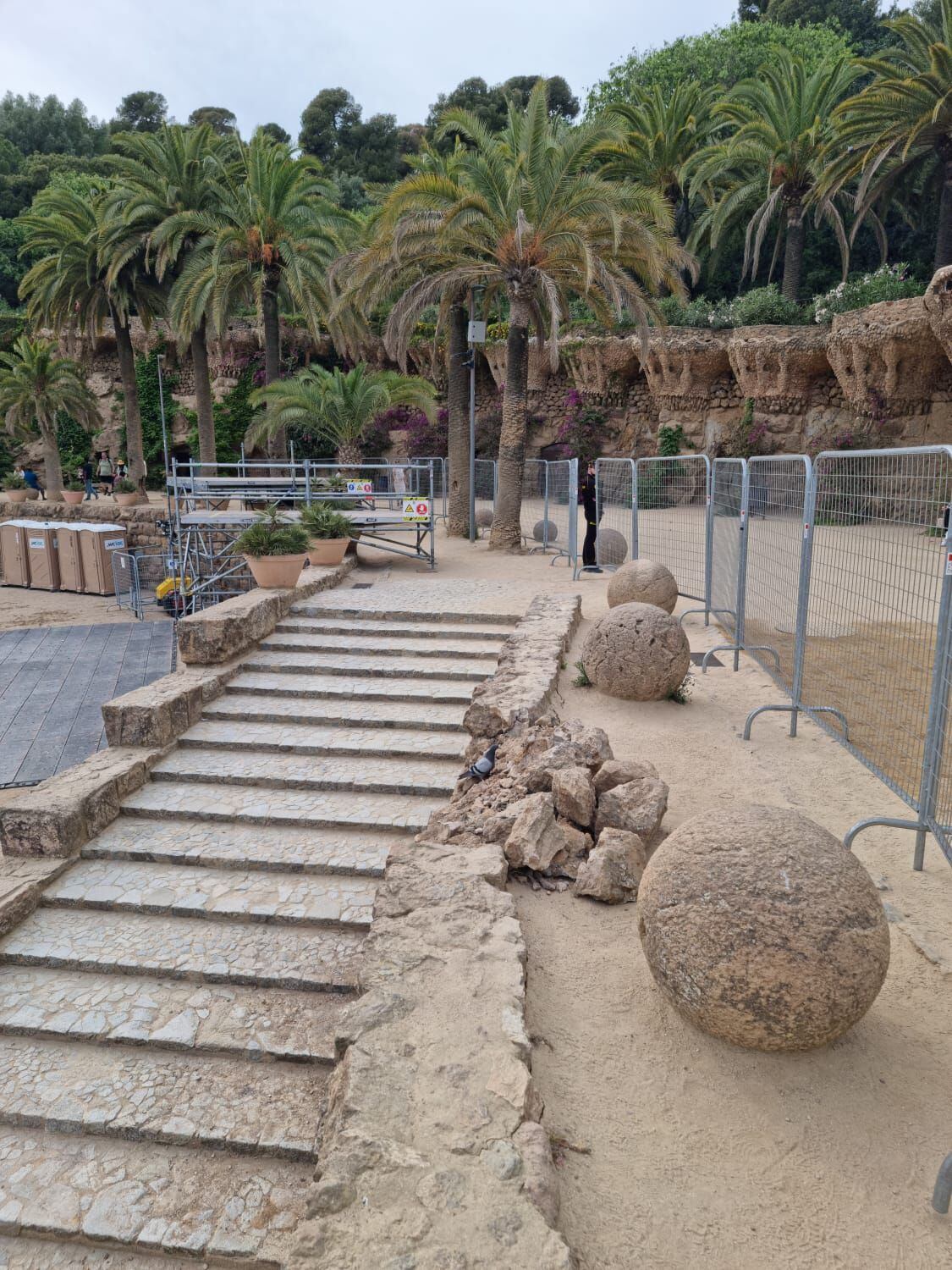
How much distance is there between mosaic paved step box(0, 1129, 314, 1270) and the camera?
399cm

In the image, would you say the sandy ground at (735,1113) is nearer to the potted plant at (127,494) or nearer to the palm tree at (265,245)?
the palm tree at (265,245)

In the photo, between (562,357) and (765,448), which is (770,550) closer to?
(765,448)

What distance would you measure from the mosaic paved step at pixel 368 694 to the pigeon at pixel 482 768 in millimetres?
1794

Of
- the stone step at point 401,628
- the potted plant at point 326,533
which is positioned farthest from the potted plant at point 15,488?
the stone step at point 401,628

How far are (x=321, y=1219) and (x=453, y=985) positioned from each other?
119 centimetres

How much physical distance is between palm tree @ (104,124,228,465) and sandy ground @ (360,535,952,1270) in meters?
20.0

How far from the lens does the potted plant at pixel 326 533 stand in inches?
520

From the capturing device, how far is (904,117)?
20.8 metres

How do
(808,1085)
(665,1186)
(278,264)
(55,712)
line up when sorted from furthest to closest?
(278,264)
(55,712)
(808,1085)
(665,1186)

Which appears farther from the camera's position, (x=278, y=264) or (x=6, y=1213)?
(x=278, y=264)

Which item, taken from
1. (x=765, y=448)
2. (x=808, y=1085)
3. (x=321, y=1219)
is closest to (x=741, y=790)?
(x=808, y=1085)

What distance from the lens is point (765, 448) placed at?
1021 inches

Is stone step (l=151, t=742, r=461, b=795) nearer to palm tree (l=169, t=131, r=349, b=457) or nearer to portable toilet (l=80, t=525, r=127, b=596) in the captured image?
palm tree (l=169, t=131, r=349, b=457)

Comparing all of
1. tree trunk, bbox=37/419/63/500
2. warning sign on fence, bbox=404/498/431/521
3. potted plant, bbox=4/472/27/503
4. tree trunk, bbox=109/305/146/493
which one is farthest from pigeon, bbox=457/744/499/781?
potted plant, bbox=4/472/27/503
